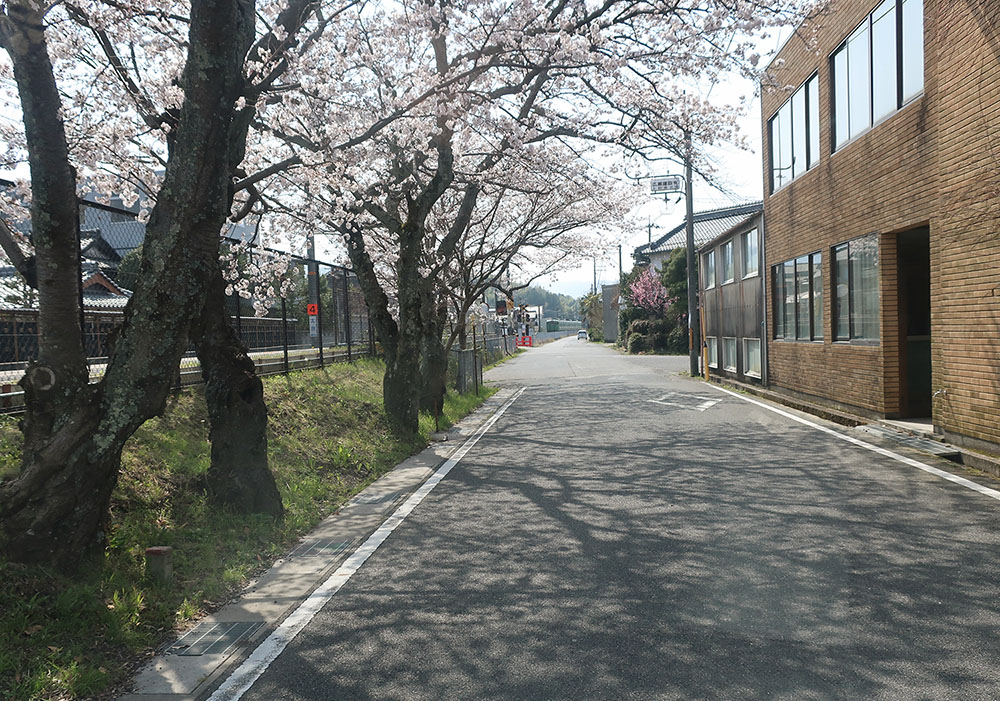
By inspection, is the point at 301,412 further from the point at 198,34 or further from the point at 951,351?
the point at 951,351

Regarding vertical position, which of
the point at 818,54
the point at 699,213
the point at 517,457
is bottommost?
the point at 517,457

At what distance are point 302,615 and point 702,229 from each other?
2839 inches

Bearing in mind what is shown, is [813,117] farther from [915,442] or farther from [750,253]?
[915,442]

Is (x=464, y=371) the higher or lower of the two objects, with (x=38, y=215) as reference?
lower

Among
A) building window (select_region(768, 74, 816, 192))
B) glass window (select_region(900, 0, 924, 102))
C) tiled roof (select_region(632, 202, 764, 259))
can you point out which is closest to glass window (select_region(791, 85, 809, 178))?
building window (select_region(768, 74, 816, 192))

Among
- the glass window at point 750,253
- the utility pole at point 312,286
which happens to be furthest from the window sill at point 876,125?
the utility pole at point 312,286

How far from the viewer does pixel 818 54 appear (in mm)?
15773

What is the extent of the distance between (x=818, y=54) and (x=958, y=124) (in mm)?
6554

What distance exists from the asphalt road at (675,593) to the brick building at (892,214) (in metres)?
2.16

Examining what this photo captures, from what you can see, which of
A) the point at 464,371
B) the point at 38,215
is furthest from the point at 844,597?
the point at 464,371

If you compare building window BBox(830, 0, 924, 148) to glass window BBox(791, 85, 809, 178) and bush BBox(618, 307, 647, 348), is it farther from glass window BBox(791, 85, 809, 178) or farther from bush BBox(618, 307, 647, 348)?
bush BBox(618, 307, 647, 348)

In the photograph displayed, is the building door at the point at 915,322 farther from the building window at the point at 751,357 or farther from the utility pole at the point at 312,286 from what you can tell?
the utility pole at the point at 312,286

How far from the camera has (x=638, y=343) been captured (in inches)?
2202

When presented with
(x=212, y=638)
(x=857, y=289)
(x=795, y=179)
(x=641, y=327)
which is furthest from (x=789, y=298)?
(x=641, y=327)
